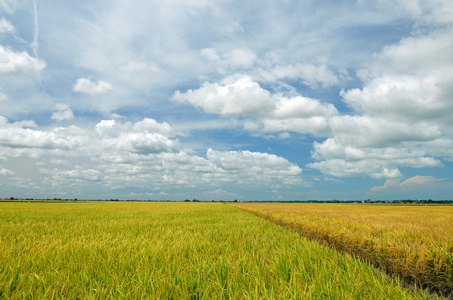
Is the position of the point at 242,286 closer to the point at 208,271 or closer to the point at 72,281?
the point at 208,271

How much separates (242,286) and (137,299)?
108 cm

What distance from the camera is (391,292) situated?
251 centimetres

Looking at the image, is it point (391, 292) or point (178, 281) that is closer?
point (391, 292)

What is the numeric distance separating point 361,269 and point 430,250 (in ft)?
6.36

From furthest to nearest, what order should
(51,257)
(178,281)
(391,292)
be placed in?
1. (51,257)
2. (178,281)
3. (391,292)

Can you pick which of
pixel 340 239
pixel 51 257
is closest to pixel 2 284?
pixel 51 257

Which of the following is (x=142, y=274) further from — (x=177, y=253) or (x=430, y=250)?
(x=430, y=250)

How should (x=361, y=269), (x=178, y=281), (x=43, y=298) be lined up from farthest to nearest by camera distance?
(x=361, y=269) → (x=178, y=281) → (x=43, y=298)

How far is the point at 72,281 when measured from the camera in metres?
2.80

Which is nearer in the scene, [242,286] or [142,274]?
[242,286]

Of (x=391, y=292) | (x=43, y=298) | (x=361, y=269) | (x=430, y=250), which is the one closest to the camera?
(x=43, y=298)

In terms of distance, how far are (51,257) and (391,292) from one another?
4718 mm

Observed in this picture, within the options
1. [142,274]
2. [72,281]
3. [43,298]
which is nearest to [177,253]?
[142,274]

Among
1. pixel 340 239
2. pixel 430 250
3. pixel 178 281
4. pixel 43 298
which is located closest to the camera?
pixel 43 298
